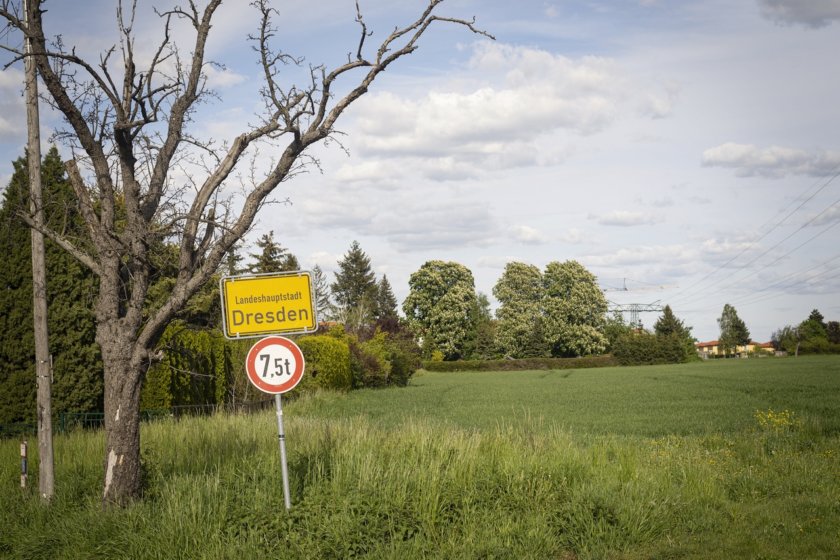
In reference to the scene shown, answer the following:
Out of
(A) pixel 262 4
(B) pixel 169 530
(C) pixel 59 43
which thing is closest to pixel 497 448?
(B) pixel 169 530

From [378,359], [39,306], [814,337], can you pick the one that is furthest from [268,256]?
[814,337]

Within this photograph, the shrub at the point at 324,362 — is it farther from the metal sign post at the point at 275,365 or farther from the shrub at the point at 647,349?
the shrub at the point at 647,349

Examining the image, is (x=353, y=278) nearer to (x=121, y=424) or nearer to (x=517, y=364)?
(x=517, y=364)

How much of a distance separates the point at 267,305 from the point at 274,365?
2.78 feet

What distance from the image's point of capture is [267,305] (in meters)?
9.73

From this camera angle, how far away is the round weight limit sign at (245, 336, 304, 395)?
9.23 meters

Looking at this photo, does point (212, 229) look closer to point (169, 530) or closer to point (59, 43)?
point (59, 43)

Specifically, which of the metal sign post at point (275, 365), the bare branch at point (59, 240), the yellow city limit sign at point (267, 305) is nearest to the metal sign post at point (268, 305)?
the yellow city limit sign at point (267, 305)

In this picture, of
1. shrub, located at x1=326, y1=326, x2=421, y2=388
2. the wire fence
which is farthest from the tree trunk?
shrub, located at x1=326, y1=326, x2=421, y2=388

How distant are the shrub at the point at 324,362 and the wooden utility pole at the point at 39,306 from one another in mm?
22551

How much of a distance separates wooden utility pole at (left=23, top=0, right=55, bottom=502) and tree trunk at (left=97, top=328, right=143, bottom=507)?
1755 mm

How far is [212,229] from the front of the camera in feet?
34.3

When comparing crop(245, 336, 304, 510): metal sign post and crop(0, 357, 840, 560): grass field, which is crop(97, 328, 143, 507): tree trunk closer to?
crop(0, 357, 840, 560): grass field

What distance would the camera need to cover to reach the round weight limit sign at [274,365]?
9.23m
